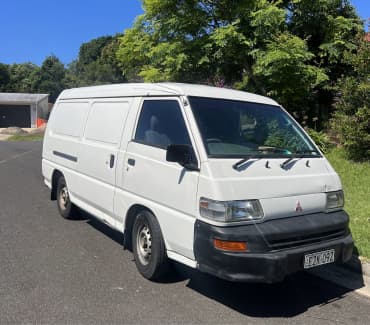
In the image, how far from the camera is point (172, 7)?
40.0ft

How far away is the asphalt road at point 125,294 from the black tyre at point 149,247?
0.44 ft

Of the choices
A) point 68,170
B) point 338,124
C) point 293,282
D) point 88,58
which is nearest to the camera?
point 293,282

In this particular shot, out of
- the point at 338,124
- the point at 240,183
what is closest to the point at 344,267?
the point at 240,183

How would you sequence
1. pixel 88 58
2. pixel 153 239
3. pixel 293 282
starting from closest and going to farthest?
pixel 153 239 < pixel 293 282 < pixel 88 58

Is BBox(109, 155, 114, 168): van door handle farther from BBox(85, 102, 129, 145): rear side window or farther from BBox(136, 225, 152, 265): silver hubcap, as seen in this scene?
BBox(136, 225, 152, 265): silver hubcap

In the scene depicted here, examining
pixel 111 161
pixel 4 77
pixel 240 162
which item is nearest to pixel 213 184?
pixel 240 162

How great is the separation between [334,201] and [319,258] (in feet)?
2.28

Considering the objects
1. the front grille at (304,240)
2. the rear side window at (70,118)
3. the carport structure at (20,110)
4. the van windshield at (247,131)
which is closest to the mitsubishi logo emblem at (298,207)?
the front grille at (304,240)

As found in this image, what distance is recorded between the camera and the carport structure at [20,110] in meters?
49.2

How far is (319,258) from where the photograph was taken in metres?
4.12

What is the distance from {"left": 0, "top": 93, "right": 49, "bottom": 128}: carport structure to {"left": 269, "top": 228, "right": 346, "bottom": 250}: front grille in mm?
48333

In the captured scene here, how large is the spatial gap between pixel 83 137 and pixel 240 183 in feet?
10.2

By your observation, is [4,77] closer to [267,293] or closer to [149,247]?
[149,247]

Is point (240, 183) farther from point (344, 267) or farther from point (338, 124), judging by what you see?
point (338, 124)
